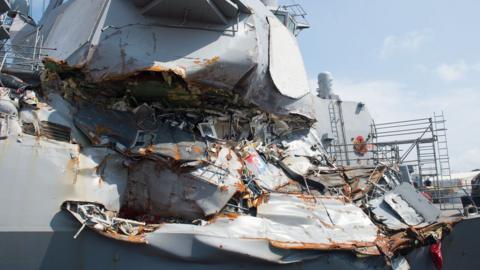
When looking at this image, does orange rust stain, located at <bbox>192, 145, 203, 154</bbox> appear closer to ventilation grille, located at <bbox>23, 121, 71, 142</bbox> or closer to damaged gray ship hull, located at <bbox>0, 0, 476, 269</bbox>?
damaged gray ship hull, located at <bbox>0, 0, 476, 269</bbox>

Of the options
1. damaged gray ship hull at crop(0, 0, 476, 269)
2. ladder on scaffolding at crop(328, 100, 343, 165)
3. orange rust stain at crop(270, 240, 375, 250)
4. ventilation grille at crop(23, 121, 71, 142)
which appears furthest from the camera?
ladder on scaffolding at crop(328, 100, 343, 165)

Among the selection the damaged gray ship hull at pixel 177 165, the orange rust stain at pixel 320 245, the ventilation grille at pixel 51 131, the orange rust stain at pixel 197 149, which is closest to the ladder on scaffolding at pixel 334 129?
the damaged gray ship hull at pixel 177 165

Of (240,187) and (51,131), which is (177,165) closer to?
(240,187)

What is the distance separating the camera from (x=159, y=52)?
6828mm

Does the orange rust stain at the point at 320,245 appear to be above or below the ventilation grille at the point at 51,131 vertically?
below

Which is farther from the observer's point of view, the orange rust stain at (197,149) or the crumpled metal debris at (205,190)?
the orange rust stain at (197,149)

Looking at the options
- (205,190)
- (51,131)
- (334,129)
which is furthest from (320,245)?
(334,129)

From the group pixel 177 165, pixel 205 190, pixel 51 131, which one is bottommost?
pixel 205 190

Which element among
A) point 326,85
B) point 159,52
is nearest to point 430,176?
point 326,85

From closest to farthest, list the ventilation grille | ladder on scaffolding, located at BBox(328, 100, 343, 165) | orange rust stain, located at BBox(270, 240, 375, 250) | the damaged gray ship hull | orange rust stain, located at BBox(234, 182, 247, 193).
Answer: the damaged gray ship hull, the ventilation grille, orange rust stain, located at BBox(270, 240, 375, 250), orange rust stain, located at BBox(234, 182, 247, 193), ladder on scaffolding, located at BBox(328, 100, 343, 165)

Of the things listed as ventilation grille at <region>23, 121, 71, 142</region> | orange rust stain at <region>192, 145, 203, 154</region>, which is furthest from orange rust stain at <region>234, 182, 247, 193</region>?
ventilation grille at <region>23, 121, 71, 142</region>

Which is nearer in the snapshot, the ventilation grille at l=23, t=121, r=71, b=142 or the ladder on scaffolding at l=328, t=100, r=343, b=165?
the ventilation grille at l=23, t=121, r=71, b=142

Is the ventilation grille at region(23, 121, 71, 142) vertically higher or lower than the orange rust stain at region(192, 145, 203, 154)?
higher

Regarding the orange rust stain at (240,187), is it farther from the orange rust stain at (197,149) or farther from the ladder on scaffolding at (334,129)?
the ladder on scaffolding at (334,129)
